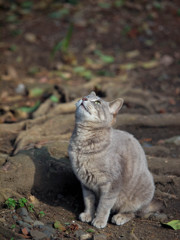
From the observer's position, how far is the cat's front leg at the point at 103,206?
3.58 metres

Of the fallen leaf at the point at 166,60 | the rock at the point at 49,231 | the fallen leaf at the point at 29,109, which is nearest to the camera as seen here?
the rock at the point at 49,231

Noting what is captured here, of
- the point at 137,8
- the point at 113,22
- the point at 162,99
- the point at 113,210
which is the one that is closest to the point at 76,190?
the point at 113,210

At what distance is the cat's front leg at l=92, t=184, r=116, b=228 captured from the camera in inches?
141

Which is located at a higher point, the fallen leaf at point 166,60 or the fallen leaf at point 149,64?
the fallen leaf at point 166,60

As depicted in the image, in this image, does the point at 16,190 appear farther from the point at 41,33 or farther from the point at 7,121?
the point at 41,33

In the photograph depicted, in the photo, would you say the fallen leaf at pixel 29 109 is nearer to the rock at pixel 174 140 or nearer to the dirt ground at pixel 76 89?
the dirt ground at pixel 76 89

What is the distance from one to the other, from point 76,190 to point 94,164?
903 mm

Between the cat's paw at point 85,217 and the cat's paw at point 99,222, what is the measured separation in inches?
3.9

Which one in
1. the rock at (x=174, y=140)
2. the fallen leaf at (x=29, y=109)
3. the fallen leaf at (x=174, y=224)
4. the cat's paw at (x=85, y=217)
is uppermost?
the rock at (x=174, y=140)

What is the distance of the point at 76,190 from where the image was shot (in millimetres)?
4285

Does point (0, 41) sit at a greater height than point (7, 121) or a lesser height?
greater

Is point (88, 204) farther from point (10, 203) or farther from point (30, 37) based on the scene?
point (30, 37)

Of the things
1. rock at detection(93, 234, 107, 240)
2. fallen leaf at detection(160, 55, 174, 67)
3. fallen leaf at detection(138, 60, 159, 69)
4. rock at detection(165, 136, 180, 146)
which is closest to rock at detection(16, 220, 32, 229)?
rock at detection(93, 234, 107, 240)

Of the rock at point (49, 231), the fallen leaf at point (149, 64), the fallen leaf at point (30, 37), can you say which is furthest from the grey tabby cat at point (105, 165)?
the fallen leaf at point (30, 37)
